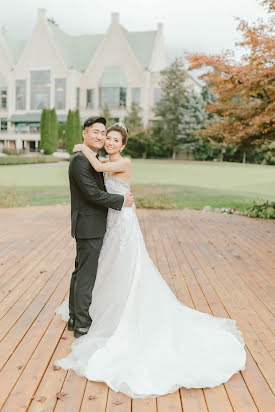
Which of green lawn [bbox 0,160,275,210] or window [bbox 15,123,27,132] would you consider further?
window [bbox 15,123,27,132]

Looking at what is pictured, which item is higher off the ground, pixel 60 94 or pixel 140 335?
pixel 60 94

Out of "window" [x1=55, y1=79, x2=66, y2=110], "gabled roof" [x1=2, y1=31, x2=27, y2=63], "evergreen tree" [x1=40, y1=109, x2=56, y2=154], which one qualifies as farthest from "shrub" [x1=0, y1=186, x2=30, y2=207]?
"gabled roof" [x1=2, y1=31, x2=27, y2=63]

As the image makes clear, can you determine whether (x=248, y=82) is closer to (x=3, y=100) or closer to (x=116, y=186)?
(x=116, y=186)

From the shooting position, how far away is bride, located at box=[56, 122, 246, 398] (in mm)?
2953

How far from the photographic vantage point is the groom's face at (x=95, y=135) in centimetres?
347

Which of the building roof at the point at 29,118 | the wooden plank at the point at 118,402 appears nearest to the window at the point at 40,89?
the building roof at the point at 29,118

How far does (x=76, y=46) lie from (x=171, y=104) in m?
13.7

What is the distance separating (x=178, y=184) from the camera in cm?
2205

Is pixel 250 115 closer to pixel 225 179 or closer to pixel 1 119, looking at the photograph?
pixel 225 179

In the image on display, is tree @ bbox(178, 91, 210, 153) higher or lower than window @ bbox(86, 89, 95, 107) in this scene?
lower

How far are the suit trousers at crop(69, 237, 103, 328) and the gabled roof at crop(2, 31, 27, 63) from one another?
44308mm

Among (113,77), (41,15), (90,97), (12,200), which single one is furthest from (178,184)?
(41,15)

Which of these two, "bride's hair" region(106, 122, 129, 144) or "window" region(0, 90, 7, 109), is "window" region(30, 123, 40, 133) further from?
"bride's hair" region(106, 122, 129, 144)

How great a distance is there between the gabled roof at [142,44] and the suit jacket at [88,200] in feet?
131
